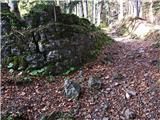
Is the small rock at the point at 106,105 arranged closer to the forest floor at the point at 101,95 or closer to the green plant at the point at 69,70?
the forest floor at the point at 101,95

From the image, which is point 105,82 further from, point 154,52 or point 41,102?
point 154,52

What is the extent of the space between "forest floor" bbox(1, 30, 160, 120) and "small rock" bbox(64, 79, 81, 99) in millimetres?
175

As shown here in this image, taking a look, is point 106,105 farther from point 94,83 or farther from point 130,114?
point 94,83

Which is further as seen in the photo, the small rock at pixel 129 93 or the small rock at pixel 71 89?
the small rock at pixel 71 89

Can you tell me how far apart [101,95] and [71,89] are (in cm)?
96

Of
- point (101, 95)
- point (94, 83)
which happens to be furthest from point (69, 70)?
point (101, 95)

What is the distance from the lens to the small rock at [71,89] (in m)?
7.75

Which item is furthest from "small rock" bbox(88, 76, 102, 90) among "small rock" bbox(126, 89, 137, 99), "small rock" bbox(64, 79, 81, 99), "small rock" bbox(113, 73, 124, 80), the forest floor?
"small rock" bbox(126, 89, 137, 99)

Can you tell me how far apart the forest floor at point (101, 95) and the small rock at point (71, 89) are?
0.17 metres

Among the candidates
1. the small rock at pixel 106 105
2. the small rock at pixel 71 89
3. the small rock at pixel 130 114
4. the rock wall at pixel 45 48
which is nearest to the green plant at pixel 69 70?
the rock wall at pixel 45 48

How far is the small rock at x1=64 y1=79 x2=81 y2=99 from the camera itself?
775 centimetres

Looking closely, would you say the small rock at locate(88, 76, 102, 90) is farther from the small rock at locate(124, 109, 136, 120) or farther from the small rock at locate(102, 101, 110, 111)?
the small rock at locate(124, 109, 136, 120)

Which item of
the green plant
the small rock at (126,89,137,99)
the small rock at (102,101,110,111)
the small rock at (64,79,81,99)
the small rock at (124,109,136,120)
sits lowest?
→ the small rock at (124,109,136,120)

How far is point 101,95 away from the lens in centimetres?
780
